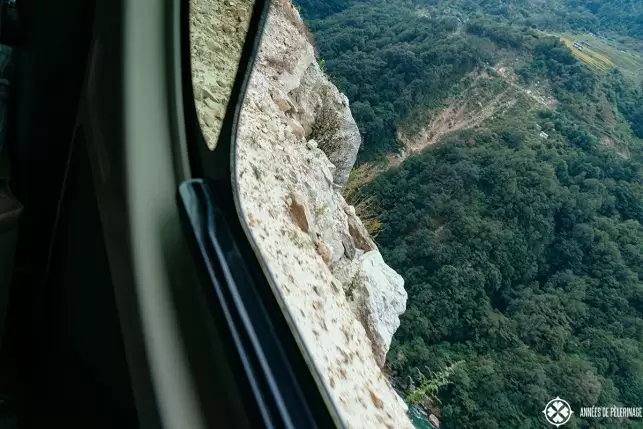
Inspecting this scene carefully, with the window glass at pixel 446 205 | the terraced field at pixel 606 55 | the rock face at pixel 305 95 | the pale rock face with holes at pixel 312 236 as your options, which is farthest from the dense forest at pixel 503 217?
the rock face at pixel 305 95

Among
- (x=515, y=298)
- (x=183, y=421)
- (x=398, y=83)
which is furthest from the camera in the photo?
(x=398, y=83)

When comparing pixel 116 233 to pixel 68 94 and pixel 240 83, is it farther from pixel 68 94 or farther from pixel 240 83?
pixel 68 94

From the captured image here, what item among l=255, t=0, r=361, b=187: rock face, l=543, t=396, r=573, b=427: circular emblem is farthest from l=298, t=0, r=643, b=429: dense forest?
l=255, t=0, r=361, b=187: rock face

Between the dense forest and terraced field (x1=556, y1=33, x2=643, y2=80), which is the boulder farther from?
terraced field (x1=556, y1=33, x2=643, y2=80)

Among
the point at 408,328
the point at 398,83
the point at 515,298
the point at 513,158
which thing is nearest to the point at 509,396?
the point at 408,328

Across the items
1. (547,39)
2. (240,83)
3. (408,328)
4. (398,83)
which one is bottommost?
(408,328)

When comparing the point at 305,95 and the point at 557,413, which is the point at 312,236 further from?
the point at 557,413

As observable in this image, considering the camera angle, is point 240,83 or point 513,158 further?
point 513,158
